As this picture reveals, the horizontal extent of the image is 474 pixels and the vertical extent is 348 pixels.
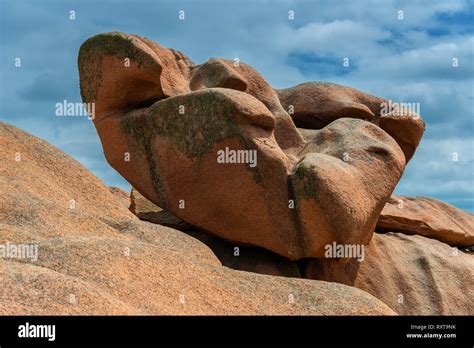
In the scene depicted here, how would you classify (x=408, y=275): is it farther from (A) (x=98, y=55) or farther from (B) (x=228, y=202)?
(A) (x=98, y=55)

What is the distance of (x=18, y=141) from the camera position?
13.8m

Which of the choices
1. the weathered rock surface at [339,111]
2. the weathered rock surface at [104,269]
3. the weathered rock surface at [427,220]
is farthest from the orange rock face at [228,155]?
the weathered rock surface at [427,220]

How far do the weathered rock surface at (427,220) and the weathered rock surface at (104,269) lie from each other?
311 inches

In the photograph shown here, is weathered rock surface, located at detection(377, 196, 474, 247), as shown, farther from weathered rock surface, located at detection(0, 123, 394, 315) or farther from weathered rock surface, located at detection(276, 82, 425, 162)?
weathered rock surface, located at detection(0, 123, 394, 315)

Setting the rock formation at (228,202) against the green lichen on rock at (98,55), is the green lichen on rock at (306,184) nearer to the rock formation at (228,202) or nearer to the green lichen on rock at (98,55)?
the rock formation at (228,202)

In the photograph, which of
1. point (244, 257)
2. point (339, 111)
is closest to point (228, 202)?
point (244, 257)

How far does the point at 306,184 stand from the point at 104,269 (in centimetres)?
620

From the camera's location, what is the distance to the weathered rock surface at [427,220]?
18641mm

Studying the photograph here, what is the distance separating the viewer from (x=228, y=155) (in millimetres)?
13875

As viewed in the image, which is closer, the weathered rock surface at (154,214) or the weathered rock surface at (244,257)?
the weathered rock surface at (244,257)

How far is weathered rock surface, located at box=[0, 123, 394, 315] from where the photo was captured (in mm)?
7008
